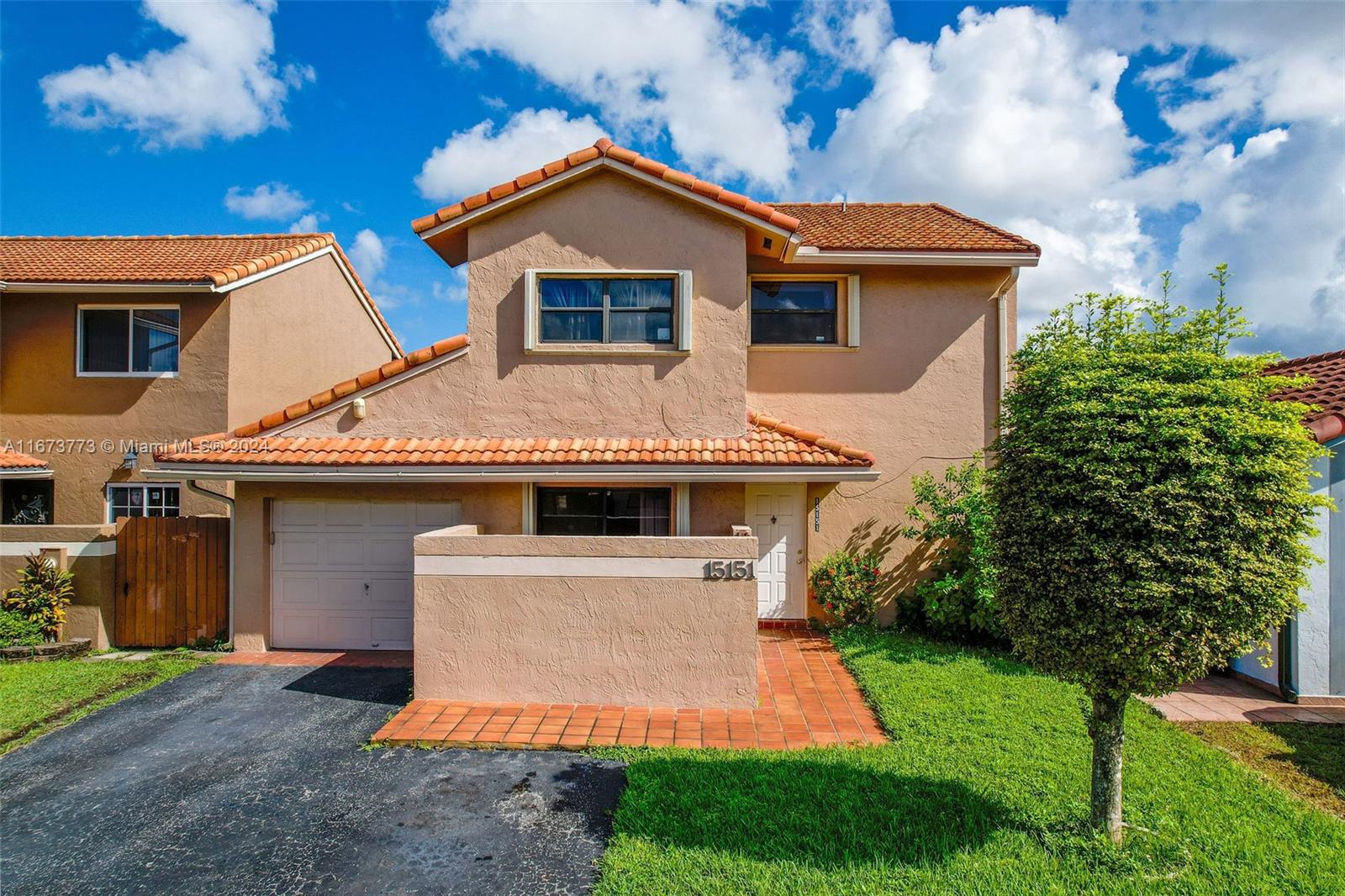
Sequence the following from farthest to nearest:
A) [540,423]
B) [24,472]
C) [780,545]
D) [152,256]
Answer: [152,256]
[24,472]
[780,545]
[540,423]

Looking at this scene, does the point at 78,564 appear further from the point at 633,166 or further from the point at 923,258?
the point at 923,258

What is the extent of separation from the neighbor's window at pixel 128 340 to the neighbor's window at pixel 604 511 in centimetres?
951

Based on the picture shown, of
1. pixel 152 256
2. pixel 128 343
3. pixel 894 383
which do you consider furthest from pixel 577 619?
pixel 152 256

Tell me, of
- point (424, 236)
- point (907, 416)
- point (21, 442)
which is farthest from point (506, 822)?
point (21, 442)

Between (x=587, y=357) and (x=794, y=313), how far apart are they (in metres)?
4.62

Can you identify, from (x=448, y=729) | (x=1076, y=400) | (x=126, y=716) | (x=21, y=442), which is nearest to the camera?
(x=1076, y=400)

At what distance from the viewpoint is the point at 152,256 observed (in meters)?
14.2

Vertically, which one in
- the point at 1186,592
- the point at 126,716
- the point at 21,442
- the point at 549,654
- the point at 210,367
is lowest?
the point at 126,716

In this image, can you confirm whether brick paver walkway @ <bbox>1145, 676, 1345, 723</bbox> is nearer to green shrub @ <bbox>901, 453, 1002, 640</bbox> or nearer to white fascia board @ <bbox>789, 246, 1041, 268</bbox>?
green shrub @ <bbox>901, 453, 1002, 640</bbox>

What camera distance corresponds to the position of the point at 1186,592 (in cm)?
417

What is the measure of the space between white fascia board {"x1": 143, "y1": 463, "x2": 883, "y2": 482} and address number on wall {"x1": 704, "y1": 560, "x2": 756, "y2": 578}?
1.55m

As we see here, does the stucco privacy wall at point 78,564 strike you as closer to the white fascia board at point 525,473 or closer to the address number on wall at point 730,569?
the white fascia board at point 525,473

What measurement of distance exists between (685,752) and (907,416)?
8100mm

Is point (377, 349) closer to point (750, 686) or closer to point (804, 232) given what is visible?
point (804, 232)
